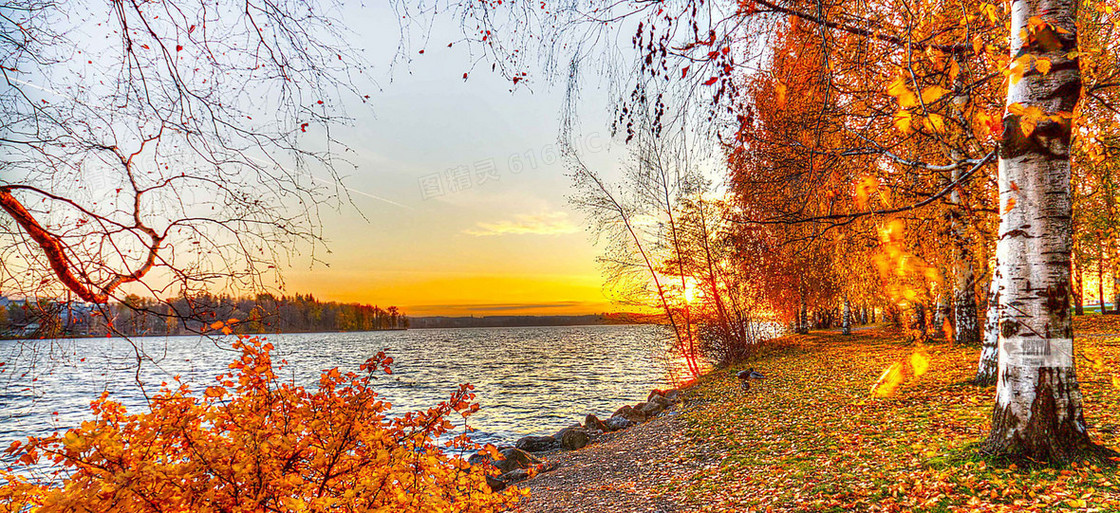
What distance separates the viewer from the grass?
4.00 metres

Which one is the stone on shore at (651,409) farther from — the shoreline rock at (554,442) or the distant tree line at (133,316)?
the distant tree line at (133,316)

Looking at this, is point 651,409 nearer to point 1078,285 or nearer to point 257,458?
point 257,458

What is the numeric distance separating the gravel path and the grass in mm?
329

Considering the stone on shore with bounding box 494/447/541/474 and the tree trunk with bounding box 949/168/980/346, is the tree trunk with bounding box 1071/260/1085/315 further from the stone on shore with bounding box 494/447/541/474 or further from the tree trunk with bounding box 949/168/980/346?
the stone on shore with bounding box 494/447/541/474

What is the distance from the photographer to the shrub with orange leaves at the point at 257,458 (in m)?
2.69

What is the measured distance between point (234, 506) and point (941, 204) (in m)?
11.9

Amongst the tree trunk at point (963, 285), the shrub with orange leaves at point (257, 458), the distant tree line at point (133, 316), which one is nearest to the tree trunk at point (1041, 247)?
the shrub with orange leaves at point (257, 458)

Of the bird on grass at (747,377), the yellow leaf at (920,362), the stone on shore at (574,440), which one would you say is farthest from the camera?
the bird on grass at (747,377)

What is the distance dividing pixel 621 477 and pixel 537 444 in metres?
5.02

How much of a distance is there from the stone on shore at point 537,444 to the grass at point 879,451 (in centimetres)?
365

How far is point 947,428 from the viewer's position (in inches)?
230

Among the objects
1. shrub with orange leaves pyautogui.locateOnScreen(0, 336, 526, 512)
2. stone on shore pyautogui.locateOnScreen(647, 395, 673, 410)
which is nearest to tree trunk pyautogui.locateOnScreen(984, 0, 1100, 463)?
shrub with orange leaves pyautogui.locateOnScreen(0, 336, 526, 512)

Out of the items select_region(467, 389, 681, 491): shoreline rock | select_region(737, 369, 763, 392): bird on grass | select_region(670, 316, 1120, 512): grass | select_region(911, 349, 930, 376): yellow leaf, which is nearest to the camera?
select_region(670, 316, 1120, 512): grass

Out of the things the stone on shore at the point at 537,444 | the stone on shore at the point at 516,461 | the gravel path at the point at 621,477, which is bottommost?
the stone on shore at the point at 537,444
